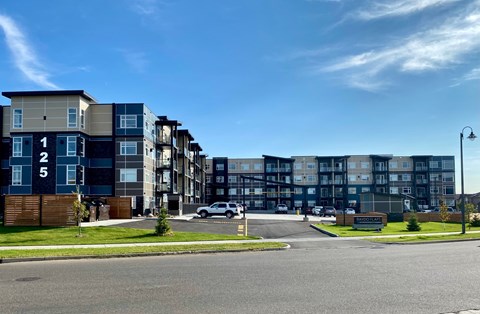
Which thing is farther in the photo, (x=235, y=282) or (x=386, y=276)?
(x=386, y=276)

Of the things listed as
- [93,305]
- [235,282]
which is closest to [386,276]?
[235,282]

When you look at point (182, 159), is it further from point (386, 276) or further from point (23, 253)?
point (386, 276)

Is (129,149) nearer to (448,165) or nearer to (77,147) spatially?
(77,147)

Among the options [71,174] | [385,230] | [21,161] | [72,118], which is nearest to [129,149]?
[71,174]

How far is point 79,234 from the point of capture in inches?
1079

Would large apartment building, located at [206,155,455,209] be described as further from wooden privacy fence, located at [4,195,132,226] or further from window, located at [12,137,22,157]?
wooden privacy fence, located at [4,195,132,226]

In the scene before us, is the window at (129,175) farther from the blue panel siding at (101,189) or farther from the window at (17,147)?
the window at (17,147)

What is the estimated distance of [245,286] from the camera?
10594 millimetres

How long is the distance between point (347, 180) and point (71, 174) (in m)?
71.1

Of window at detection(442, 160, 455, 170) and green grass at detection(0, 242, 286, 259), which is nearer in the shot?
green grass at detection(0, 242, 286, 259)

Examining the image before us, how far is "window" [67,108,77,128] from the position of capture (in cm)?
5316

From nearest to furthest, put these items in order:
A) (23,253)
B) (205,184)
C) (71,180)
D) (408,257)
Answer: (408,257)
(23,253)
(71,180)
(205,184)

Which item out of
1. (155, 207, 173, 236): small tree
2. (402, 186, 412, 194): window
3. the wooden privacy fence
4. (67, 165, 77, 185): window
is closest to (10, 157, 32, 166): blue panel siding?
(67, 165, 77, 185): window

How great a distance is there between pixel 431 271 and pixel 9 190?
50843 millimetres
